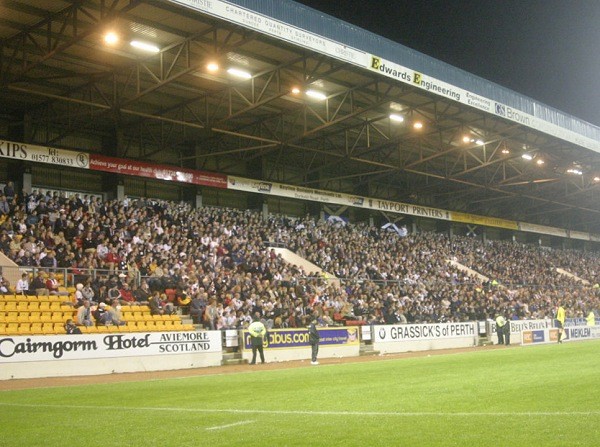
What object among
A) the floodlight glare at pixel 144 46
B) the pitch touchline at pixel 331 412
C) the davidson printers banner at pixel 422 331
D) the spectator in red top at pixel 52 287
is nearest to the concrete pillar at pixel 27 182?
the spectator in red top at pixel 52 287

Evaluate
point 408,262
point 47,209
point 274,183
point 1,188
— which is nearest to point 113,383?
point 47,209

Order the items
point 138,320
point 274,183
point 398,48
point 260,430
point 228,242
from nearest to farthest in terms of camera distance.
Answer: point 260,430
point 138,320
point 398,48
point 228,242
point 274,183

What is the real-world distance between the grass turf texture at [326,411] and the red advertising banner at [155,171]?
16.5m

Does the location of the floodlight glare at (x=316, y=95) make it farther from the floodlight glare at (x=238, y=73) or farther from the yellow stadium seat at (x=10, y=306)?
the yellow stadium seat at (x=10, y=306)

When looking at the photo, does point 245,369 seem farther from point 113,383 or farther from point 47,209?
point 47,209

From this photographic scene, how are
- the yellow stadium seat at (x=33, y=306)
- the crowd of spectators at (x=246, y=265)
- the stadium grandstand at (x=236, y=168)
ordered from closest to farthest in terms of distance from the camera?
the yellow stadium seat at (x=33, y=306) → the stadium grandstand at (x=236, y=168) → the crowd of spectators at (x=246, y=265)

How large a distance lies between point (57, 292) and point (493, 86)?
74.1 feet

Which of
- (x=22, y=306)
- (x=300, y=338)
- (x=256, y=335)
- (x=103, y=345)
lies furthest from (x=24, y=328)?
(x=300, y=338)

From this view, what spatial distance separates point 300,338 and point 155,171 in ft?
38.2

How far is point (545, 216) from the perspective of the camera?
6762cm

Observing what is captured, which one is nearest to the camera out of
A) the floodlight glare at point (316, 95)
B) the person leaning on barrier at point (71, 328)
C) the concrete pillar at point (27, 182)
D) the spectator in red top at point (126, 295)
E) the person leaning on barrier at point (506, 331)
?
the person leaning on barrier at point (71, 328)

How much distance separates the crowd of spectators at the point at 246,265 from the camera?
2675 cm

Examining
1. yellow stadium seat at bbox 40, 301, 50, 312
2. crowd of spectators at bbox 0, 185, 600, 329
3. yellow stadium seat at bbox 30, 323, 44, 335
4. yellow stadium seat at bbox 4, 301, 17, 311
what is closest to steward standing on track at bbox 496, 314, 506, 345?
crowd of spectators at bbox 0, 185, 600, 329

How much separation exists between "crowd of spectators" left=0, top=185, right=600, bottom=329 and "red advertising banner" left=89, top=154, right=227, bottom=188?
1416 millimetres
